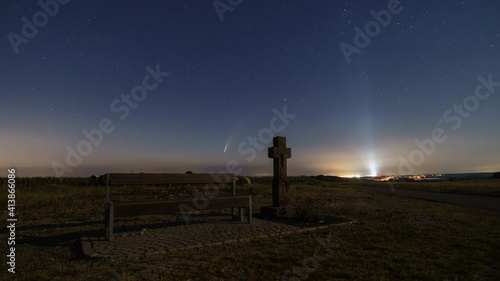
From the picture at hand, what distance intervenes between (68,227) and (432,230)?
844 centimetres

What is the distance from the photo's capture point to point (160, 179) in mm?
6016

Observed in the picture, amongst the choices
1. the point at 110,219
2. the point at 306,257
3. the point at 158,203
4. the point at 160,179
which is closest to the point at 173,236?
the point at 158,203

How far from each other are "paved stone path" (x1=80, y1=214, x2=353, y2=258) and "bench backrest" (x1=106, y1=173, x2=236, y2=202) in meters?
0.93

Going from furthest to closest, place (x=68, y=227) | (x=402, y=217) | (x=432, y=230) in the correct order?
(x=402, y=217) → (x=68, y=227) → (x=432, y=230)

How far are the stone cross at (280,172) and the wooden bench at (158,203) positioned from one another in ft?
5.06

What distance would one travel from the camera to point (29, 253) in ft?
14.8

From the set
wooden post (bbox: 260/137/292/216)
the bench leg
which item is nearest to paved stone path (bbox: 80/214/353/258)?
the bench leg

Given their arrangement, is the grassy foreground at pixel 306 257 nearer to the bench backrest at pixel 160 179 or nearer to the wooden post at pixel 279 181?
the bench backrest at pixel 160 179

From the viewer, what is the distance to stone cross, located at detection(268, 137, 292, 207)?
26.6ft

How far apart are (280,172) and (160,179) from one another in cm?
373

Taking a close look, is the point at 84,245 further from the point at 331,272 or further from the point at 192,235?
the point at 331,272

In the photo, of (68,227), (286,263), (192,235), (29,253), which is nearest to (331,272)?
(286,263)

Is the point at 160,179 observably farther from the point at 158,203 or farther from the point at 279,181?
the point at 279,181

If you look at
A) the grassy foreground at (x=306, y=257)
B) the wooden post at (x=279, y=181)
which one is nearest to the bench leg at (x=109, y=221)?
the grassy foreground at (x=306, y=257)
